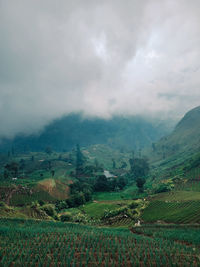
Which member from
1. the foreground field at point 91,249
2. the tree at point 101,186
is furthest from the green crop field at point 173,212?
the tree at point 101,186

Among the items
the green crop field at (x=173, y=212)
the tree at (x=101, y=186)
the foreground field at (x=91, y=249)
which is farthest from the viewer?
the tree at (x=101, y=186)

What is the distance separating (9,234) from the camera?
33188 millimetres

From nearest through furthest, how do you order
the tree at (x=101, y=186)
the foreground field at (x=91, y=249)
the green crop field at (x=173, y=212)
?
1. the foreground field at (x=91, y=249)
2. the green crop field at (x=173, y=212)
3. the tree at (x=101, y=186)

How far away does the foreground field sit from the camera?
23.8 metres

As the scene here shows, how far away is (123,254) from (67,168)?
180 m

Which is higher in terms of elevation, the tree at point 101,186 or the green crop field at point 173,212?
the tree at point 101,186

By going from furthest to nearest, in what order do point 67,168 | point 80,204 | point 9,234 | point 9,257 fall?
1. point 67,168
2. point 80,204
3. point 9,234
4. point 9,257

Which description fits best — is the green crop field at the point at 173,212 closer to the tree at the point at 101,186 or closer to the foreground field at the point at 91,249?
the foreground field at the point at 91,249

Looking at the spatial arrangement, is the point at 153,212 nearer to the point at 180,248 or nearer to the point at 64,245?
the point at 180,248

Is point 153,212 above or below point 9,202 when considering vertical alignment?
below

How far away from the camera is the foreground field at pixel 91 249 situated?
23844mm

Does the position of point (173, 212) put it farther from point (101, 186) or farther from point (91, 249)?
point (101, 186)

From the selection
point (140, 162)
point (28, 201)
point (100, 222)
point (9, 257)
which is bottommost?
point (100, 222)

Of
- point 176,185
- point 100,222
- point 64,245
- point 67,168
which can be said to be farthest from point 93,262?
point 67,168
